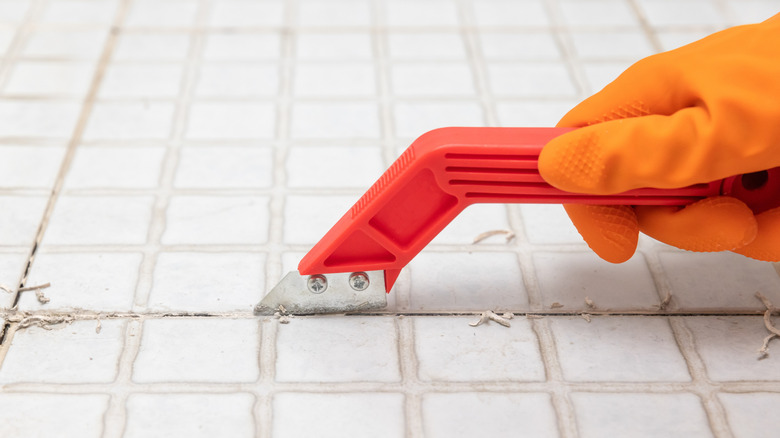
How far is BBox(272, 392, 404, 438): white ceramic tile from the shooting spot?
0.98 meters

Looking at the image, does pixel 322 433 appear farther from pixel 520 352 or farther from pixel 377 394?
pixel 520 352

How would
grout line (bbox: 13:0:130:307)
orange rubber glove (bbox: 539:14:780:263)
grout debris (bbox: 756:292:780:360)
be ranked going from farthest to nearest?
grout line (bbox: 13:0:130:307) → grout debris (bbox: 756:292:780:360) → orange rubber glove (bbox: 539:14:780:263)

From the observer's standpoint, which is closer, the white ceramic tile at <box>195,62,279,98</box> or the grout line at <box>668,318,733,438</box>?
the grout line at <box>668,318,733,438</box>

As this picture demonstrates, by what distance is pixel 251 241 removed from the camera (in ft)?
4.09

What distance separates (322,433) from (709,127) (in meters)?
0.57

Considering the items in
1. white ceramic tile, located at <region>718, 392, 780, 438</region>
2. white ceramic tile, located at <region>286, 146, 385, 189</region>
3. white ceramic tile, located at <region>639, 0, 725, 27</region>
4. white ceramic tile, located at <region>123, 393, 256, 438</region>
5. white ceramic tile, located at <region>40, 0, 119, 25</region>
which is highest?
white ceramic tile, located at <region>40, 0, 119, 25</region>

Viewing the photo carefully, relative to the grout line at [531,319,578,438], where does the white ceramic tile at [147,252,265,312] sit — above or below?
above

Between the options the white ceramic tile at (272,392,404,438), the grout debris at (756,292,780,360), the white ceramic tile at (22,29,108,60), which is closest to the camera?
the white ceramic tile at (272,392,404,438)

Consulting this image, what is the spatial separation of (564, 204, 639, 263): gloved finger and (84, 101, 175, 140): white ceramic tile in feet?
2.62

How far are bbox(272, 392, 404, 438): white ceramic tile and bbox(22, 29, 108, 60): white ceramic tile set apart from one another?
100cm

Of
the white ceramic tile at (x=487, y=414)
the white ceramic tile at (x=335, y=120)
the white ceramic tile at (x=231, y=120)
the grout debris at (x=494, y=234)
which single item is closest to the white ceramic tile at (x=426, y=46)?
the white ceramic tile at (x=335, y=120)

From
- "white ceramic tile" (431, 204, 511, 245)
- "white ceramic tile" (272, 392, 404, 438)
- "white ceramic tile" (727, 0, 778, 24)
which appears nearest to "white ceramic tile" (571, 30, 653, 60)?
"white ceramic tile" (727, 0, 778, 24)

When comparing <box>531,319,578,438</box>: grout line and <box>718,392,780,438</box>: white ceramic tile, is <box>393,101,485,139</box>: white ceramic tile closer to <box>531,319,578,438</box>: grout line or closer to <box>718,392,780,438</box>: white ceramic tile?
<box>531,319,578,438</box>: grout line

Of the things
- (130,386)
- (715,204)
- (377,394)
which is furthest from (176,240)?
(715,204)
